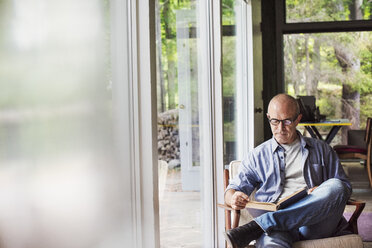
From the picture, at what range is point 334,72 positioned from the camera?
35.8 feet

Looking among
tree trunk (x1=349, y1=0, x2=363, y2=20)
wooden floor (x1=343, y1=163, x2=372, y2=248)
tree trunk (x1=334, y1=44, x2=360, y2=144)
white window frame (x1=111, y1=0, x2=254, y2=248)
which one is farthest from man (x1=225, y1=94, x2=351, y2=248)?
tree trunk (x1=334, y1=44, x2=360, y2=144)

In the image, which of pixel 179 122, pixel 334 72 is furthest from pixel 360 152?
pixel 334 72

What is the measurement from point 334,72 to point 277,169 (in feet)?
28.2

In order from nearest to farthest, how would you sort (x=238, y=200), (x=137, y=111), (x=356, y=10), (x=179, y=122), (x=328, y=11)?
1. (x=137, y=111)
2. (x=238, y=200)
3. (x=179, y=122)
4. (x=356, y=10)
5. (x=328, y=11)

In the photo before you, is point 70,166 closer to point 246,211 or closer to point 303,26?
point 246,211

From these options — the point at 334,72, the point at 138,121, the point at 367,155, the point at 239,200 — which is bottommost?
the point at 367,155

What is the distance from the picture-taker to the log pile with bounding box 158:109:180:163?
500cm

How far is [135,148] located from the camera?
6.68ft

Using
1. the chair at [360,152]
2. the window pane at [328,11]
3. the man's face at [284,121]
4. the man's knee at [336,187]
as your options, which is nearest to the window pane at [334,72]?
the window pane at [328,11]

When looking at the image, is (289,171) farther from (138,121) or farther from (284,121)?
(138,121)

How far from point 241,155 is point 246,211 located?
2.53m

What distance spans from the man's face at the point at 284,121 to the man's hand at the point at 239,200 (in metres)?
0.45

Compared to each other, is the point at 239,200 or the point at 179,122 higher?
the point at 179,122

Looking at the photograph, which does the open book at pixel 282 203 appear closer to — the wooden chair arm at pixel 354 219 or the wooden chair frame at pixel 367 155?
the wooden chair arm at pixel 354 219
